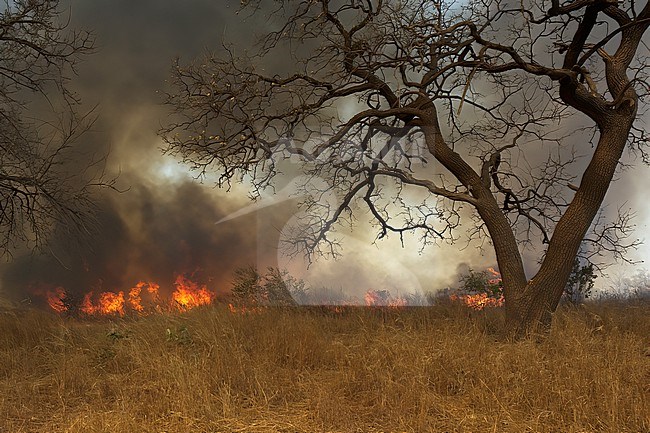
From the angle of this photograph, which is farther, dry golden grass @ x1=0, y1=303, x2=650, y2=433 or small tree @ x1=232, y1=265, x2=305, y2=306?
small tree @ x1=232, y1=265, x2=305, y2=306

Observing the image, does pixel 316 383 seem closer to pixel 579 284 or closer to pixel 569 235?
pixel 569 235

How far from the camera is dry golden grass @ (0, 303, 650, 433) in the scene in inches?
194

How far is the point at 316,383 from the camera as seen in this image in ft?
19.5

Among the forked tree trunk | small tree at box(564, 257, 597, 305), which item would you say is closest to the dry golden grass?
the forked tree trunk

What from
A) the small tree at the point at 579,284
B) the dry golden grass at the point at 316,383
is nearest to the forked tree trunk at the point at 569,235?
the dry golden grass at the point at 316,383

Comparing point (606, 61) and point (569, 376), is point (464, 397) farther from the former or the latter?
point (606, 61)

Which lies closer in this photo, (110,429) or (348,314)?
(110,429)

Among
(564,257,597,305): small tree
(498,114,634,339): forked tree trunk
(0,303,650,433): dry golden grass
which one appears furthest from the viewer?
(564,257,597,305): small tree

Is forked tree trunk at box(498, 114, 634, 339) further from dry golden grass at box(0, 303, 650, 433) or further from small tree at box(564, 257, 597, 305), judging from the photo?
small tree at box(564, 257, 597, 305)

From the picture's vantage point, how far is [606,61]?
938cm

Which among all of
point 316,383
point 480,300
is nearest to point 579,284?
point 480,300

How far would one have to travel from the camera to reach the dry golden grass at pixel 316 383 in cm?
492

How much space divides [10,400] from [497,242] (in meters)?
7.59

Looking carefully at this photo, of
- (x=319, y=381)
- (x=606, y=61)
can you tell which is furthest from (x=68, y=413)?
(x=606, y=61)
